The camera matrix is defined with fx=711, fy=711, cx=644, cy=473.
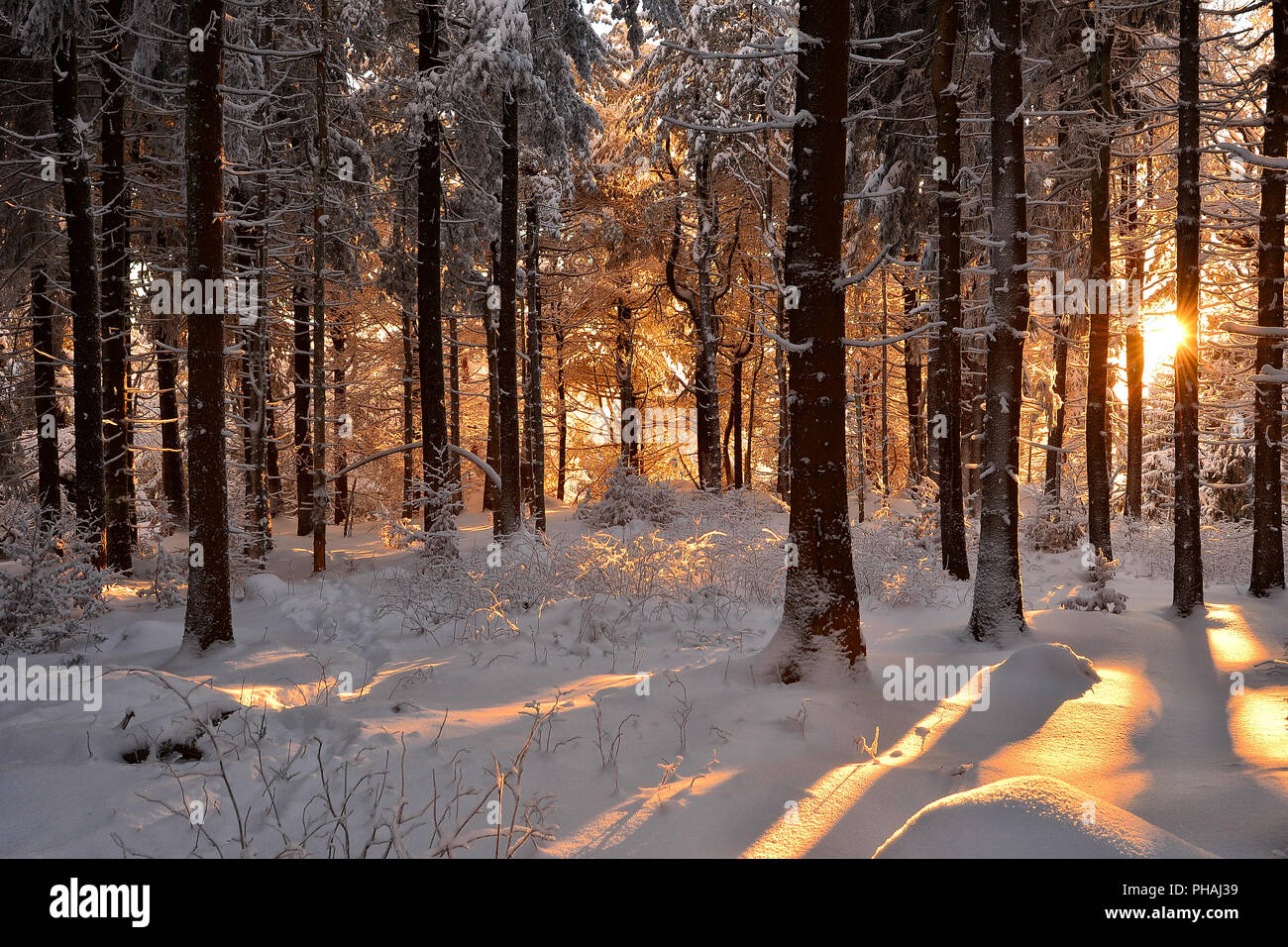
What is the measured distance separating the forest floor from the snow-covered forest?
40 mm

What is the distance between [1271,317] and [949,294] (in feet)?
13.7

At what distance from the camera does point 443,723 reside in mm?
5113

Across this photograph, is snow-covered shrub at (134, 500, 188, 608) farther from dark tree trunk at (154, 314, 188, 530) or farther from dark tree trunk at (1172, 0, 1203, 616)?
dark tree trunk at (1172, 0, 1203, 616)

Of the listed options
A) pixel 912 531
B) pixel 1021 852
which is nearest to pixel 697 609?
pixel 1021 852

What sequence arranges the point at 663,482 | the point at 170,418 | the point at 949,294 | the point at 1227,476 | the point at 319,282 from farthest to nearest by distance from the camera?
the point at 1227,476 → the point at 663,482 → the point at 170,418 → the point at 319,282 → the point at 949,294

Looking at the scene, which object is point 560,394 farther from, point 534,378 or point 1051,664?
point 1051,664

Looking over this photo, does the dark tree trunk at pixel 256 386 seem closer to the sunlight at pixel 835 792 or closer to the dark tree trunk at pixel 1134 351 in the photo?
the sunlight at pixel 835 792

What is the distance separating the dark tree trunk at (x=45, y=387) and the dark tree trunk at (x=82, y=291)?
2.00 m

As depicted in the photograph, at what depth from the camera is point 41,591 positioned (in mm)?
7727

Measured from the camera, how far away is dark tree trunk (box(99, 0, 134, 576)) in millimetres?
12234

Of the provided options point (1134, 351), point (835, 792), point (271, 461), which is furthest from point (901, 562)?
point (271, 461)

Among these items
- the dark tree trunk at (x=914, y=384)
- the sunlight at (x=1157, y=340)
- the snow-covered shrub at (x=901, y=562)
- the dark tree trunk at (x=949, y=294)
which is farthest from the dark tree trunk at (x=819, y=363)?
the dark tree trunk at (x=914, y=384)

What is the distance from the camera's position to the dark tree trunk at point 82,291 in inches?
435
